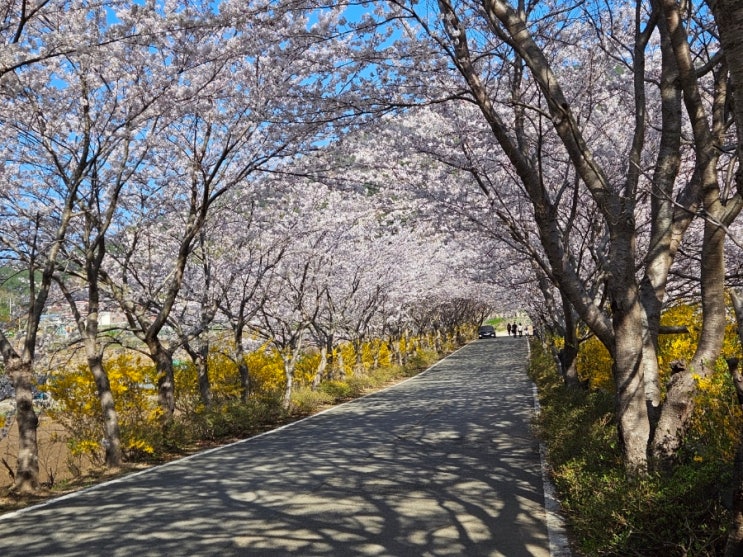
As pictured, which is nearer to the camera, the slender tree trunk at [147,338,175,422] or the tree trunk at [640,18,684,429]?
the tree trunk at [640,18,684,429]

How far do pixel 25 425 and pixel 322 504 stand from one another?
511 centimetres

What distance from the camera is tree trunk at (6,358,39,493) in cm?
952

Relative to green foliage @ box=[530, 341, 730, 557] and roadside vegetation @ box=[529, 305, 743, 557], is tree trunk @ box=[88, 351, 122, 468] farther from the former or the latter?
green foliage @ box=[530, 341, 730, 557]

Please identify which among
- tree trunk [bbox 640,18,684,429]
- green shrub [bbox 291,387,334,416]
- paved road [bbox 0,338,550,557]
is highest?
tree trunk [bbox 640,18,684,429]

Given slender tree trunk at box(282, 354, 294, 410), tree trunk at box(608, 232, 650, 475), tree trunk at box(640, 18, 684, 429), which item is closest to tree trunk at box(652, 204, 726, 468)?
tree trunk at box(608, 232, 650, 475)

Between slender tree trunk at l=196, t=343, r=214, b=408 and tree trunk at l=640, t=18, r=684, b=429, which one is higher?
tree trunk at l=640, t=18, r=684, b=429

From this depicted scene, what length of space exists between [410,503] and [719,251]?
13.8 ft

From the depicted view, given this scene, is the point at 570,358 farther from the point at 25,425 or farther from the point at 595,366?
the point at 25,425

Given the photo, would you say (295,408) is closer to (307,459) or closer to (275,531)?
(307,459)

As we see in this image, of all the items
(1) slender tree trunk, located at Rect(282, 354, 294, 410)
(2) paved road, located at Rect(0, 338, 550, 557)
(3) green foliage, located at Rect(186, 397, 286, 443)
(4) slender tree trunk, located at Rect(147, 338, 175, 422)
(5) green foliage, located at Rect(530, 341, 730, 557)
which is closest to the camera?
(5) green foliage, located at Rect(530, 341, 730, 557)

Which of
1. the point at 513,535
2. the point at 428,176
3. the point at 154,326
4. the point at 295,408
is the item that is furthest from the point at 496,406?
the point at 513,535

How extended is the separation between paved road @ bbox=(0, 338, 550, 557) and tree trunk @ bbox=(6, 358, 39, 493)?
1.27 m

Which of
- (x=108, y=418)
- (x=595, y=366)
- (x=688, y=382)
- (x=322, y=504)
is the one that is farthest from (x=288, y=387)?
(x=688, y=382)

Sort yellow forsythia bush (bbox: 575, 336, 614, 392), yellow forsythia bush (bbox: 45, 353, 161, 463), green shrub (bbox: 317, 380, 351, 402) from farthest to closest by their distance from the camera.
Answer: green shrub (bbox: 317, 380, 351, 402), yellow forsythia bush (bbox: 575, 336, 614, 392), yellow forsythia bush (bbox: 45, 353, 161, 463)
